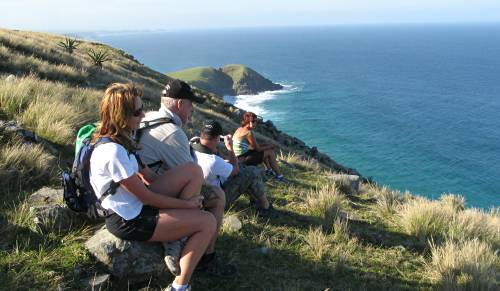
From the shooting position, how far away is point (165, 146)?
13.6 ft

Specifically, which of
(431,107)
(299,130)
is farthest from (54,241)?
(431,107)

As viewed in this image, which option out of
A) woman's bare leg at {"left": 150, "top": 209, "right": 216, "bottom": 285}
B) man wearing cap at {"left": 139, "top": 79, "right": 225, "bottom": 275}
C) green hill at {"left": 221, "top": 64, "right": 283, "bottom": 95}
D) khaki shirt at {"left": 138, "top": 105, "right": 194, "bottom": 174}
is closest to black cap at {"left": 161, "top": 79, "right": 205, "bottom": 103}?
man wearing cap at {"left": 139, "top": 79, "right": 225, "bottom": 275}

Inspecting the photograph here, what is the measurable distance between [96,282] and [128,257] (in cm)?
34

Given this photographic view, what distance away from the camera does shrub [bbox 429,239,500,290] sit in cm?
468

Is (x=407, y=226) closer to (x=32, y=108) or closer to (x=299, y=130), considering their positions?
(x=32, y=108)

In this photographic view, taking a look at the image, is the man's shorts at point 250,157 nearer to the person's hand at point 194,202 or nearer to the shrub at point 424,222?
the shrub at point 424,222

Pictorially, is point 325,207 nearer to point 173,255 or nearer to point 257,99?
point 173,255

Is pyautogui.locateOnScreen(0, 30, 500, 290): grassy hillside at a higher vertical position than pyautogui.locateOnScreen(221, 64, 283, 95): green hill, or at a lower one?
higher

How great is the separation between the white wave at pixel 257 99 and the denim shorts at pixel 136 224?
63.7m

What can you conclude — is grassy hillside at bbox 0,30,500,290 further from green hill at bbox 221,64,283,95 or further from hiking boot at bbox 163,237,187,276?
green hill at bbox 221,64,283,95

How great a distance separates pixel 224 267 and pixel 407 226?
3712 mm

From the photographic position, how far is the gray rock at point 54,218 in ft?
13.9

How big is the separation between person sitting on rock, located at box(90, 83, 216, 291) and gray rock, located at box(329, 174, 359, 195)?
20.3ft

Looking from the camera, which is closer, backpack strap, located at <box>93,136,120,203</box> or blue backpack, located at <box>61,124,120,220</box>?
backpack strap, located at <box>93,136,120,203</box>
